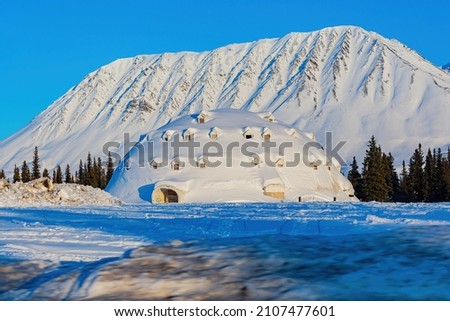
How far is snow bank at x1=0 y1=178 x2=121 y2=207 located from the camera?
23.7m

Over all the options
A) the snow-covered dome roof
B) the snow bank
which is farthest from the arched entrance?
the snow bank

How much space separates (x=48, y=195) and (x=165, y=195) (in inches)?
846

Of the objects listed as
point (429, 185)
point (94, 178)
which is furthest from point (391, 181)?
point (94, 178)

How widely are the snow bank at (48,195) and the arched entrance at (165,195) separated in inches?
721

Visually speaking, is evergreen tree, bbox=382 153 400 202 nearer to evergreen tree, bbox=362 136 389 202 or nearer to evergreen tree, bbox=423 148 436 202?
evergreen tree, bbox=423 148 436 202

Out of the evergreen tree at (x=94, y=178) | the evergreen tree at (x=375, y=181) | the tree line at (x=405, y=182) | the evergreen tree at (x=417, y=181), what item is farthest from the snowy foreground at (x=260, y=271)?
the evergreen tree at (x=94, y=178)

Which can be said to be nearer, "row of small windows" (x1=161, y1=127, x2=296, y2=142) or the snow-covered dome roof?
the snow-covered dome roof

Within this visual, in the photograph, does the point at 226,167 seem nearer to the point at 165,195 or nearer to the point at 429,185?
the point at 165,195

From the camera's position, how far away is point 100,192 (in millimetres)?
27312

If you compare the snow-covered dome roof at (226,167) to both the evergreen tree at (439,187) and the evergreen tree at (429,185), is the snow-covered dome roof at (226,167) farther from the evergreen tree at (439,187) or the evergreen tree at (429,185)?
the evergreen tree at (429,185)
